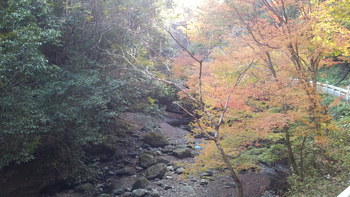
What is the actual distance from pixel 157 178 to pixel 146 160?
1553 millimetres

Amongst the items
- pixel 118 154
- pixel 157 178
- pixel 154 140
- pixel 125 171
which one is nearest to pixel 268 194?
pixel 157 178

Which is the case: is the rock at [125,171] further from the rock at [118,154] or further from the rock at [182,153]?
the rock at [182,153]

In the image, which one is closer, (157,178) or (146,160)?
(157,178)

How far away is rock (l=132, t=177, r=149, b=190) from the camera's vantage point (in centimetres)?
1026

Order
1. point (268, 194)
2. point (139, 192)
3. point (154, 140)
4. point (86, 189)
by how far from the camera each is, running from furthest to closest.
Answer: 1. point (154, 140)
2. point (86, 189)
3. point (139, 192)
4. point (268, 194)

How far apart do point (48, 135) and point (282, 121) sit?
7.40 meters

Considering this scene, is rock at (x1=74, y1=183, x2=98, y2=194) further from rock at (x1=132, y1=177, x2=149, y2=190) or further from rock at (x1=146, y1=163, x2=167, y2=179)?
rock at (x1=146, y1=163, x2=167, y2=179)

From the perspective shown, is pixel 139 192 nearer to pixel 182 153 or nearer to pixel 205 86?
pixel 182 153

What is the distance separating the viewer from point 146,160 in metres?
12.5

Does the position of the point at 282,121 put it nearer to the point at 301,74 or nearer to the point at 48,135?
the point at 301,74

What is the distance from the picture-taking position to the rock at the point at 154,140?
49.4ft

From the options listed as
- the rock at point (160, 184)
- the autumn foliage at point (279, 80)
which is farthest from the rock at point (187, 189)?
the autumn foliage at point (279, 80)

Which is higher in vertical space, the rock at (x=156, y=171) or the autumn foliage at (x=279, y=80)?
the autumn foliage at (x=279, y=80)

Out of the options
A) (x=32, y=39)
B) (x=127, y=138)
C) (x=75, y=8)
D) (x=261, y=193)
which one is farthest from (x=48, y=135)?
(x=261, y=193)
